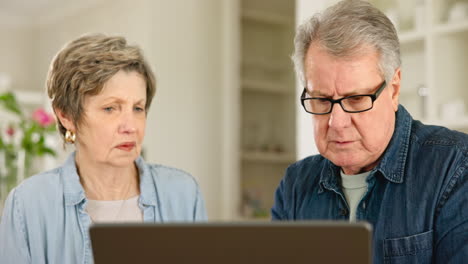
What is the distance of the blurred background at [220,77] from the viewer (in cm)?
281

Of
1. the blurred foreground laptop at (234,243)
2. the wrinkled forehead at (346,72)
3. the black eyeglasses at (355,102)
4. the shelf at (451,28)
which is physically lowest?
the blurred foreground laptop at (234,243)

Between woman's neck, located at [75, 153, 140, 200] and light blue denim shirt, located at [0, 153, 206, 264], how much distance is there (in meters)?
0.04

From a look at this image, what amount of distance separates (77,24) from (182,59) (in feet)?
4.31

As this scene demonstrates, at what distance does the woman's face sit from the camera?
1.70m

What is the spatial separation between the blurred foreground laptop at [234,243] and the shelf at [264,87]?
3.78m

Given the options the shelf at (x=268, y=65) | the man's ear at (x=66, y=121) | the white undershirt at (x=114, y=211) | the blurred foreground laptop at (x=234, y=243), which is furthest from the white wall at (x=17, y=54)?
the blurred foreground laptop at (x=234, y=243)

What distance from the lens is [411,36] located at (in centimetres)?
283

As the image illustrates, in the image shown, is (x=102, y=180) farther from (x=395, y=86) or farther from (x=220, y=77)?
(x=220, y=77)

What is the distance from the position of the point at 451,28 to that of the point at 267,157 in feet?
7.39

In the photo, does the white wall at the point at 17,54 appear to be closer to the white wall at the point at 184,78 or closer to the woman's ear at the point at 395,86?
the white wall at the point at 184,78

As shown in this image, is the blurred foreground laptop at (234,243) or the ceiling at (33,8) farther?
the ceiling at (33,8)

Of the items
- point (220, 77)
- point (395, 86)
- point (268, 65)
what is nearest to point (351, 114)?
point (395, 86)

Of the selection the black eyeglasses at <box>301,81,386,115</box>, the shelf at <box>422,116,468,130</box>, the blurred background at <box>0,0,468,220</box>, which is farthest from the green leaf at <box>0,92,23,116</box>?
the black eyeglasses at <box>301,81,386,115</box>

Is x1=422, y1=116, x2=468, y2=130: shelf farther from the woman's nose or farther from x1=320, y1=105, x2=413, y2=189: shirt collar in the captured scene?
the woman's nose
